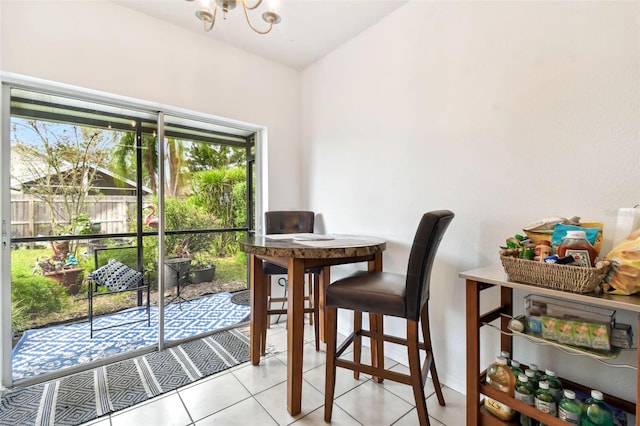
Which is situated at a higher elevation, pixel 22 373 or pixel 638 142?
pixel 638 142

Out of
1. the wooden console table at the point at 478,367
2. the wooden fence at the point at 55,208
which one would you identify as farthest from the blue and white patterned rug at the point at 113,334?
the wooden console table at the point at 478,367

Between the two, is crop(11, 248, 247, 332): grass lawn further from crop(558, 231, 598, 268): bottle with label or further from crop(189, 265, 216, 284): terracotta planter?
crop(558, 231, 598, 268): bottle with label

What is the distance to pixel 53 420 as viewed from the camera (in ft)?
4.93

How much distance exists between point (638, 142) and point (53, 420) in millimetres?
3147

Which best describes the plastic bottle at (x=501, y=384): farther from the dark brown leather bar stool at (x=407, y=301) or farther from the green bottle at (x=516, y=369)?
the dark brown leather bar stool at (x=407, y=301)

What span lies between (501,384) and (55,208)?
3005mm

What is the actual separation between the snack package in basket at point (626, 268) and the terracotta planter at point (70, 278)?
3.16 meters

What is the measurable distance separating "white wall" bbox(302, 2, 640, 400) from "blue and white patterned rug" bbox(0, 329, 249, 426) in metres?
1.51

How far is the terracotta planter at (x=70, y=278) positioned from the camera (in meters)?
2.08

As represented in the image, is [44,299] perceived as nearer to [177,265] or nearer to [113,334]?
[113,334]

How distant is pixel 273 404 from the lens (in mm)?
1619

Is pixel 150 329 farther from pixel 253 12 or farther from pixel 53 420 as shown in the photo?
pixel 253 12

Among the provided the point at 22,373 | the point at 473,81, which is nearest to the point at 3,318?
the point at 22,373

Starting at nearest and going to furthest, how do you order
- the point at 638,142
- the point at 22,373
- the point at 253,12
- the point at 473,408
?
the point at 638,142, the point at 473,408, the point at 22,373, the point at 253,12
